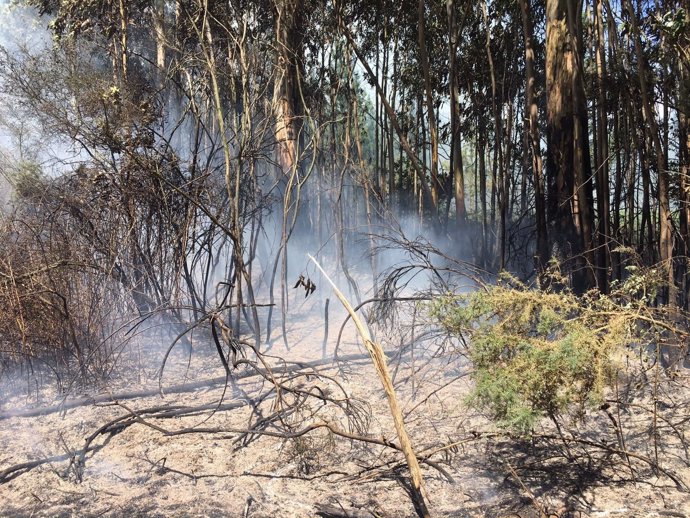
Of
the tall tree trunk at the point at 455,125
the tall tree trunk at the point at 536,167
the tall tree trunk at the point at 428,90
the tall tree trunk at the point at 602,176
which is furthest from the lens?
the tall tree trunk at the point at 455,125

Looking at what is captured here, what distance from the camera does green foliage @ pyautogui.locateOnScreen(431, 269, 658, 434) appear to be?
3.87 metres

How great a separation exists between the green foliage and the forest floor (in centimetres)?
42

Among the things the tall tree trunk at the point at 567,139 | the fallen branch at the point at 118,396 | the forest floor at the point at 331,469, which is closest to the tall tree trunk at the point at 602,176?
the tall tree trunk at the point at 567,139

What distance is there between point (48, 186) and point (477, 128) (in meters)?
9.72

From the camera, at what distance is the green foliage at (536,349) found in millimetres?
3865

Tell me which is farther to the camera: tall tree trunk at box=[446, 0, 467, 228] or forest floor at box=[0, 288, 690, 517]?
tall tree trunk at box=[446, 0, 467, 228]

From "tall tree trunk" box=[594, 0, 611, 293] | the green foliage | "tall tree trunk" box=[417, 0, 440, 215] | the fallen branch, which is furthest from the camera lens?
"tall tree trunk" box=[417, 0, 440, 215]

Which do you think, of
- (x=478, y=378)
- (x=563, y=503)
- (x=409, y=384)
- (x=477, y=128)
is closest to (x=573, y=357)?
(x=478, y=378)

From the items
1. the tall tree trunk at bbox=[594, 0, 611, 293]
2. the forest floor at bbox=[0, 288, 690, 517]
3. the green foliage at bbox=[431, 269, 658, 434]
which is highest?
the tall tree trunk at bbox=[594, 0, 611, 293]

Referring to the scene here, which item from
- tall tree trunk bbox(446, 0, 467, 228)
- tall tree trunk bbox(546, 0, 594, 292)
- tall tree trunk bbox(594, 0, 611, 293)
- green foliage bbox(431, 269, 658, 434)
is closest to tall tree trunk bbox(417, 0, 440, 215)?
tall tree trunk bbox(446, 0, 467, 228)

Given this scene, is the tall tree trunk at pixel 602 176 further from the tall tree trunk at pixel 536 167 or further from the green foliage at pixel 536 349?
the green foliage at pixel 536 349

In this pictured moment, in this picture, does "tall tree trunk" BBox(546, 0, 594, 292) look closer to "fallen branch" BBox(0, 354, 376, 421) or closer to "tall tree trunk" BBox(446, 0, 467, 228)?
"tall tree trunk" BBox(446, 0, 467, 228)

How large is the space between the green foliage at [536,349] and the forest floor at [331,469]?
422mm

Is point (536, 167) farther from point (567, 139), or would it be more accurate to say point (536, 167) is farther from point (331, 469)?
point (331, 469)
